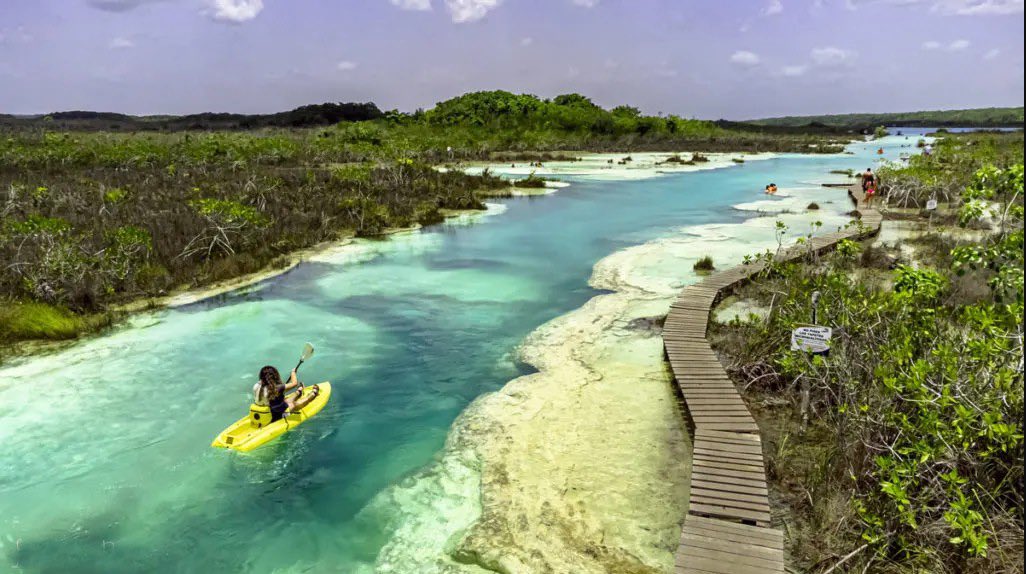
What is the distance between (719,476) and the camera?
5.77 metres

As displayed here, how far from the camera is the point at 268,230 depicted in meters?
17.8

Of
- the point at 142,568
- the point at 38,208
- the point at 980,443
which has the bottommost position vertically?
the point at 142,568

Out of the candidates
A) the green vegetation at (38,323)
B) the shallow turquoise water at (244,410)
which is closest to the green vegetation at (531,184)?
the shallow turquoise water at (244,410)

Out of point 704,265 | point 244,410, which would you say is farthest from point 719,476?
point 704,265

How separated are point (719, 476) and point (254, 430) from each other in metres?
5.48

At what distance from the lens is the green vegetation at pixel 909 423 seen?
14.2 ft

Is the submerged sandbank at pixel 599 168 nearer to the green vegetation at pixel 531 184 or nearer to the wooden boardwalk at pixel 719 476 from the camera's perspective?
the green vegetation at pixel 531 184

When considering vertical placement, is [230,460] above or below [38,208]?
below

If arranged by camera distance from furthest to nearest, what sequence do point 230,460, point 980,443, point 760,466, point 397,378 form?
point 397,378 → point 230,460 → point 760,466 → point 980,443

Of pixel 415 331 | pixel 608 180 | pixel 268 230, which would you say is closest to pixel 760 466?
pixel 415 331

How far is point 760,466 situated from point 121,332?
11.2 m

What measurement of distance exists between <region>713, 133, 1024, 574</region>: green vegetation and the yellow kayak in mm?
5823

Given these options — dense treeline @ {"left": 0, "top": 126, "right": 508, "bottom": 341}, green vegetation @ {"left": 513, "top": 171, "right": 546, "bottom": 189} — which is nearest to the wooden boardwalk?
dense treeline @ {"left": 0, "top": 126, "right": 508, "bottom": 341}

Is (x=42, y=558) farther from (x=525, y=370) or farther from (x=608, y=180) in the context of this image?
(x=608, y=180)
